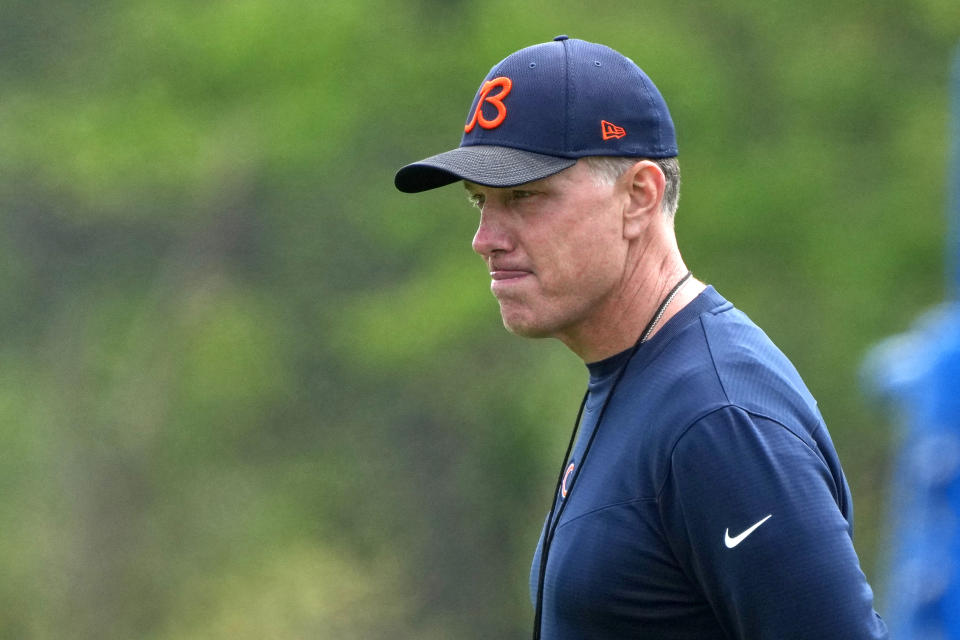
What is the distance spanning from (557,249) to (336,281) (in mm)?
9815

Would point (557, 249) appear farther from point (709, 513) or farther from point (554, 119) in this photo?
point (709, 513)

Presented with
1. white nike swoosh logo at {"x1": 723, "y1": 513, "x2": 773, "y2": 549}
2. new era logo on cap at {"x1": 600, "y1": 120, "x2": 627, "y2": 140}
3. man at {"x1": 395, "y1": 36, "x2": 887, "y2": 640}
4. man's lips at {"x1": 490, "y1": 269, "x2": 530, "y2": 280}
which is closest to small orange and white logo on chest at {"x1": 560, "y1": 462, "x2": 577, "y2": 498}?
man at {"x1": 395, "y1": 36, "x2": 887, "y2": 640}

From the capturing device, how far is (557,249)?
2227mm

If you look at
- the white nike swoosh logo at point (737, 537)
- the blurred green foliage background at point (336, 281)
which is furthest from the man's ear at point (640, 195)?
the blurred green foliage background at point (336, 281)

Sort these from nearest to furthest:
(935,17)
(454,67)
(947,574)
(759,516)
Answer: (759,516), (947,574), (935,17), (454,67)

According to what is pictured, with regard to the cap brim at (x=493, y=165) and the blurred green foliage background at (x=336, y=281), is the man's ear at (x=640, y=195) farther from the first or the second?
the blurred green foliage background at (x=336, y=281)

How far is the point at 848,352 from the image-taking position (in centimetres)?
1004

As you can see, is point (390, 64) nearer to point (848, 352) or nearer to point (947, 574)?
point (848, 352)

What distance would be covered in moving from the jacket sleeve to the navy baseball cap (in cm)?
53

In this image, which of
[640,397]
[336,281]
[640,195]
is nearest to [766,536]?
[640,397]

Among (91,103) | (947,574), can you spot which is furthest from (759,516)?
(91,103)

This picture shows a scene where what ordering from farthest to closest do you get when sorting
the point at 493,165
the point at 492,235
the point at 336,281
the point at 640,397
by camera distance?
the point at 336,281 < the point at 492,235 < the point at 493,165 < the point at 640,397

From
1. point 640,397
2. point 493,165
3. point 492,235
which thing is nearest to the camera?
point 640,397

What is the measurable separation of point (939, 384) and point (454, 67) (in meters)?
8.07
